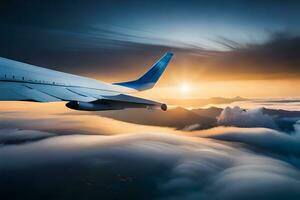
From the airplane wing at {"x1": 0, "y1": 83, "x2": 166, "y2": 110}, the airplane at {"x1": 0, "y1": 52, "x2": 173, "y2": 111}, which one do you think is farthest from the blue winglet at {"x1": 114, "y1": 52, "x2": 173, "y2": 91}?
the airplane wing at {"x1": 0, "y1": 83, "x2": 166, "y2": 110}

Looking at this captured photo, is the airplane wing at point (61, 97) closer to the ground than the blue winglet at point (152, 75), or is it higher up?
closer to the ground

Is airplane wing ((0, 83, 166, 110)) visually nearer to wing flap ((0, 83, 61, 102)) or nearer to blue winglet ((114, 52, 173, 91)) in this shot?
wing flap ((0, 83, 61, 102))

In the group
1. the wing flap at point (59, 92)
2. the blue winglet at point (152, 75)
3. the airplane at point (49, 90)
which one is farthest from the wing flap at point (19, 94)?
the blue winglet at point (152, 75)

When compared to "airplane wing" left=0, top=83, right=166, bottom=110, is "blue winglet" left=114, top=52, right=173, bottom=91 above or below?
above

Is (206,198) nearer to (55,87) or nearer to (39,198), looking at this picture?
(39,198)

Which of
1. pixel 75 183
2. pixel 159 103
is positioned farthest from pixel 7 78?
pixel 75 183

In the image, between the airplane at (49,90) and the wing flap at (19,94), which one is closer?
the wing flap at (19,94)

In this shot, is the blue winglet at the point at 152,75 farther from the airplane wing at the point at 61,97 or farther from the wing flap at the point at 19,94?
the wing flap at the point at 19,94

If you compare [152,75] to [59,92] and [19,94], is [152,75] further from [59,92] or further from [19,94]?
[19,94]

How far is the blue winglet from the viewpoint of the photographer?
2180 inches

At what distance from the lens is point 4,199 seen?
154 meters

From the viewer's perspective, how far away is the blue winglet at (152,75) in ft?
182

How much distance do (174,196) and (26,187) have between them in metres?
108

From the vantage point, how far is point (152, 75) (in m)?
56.7
